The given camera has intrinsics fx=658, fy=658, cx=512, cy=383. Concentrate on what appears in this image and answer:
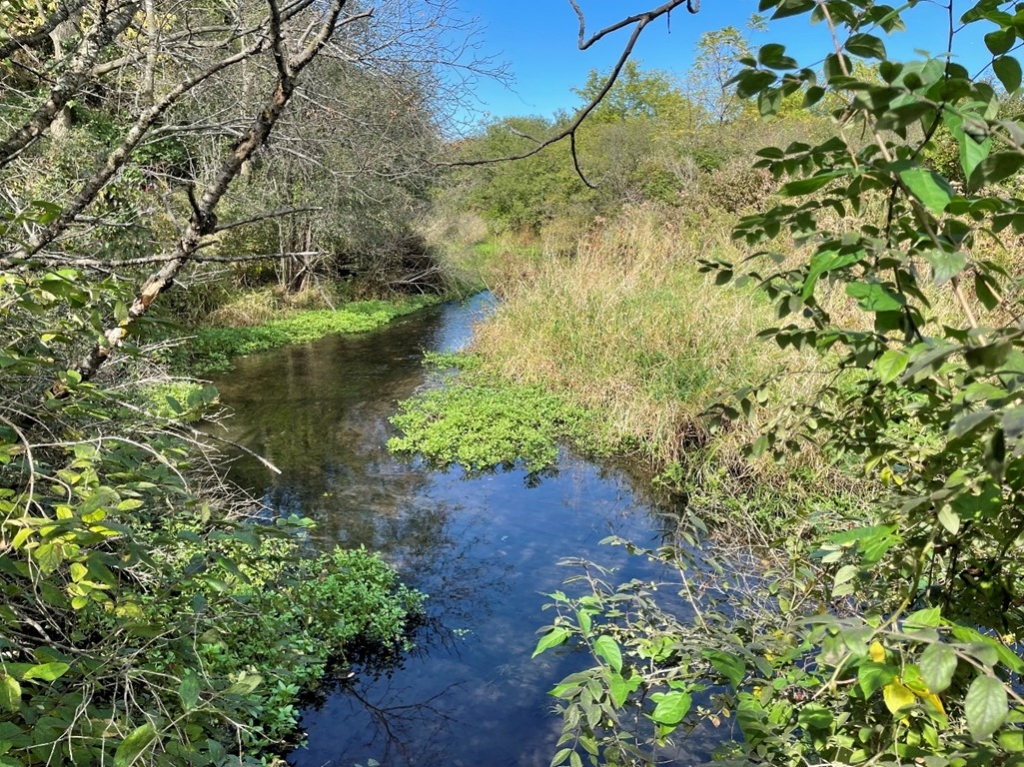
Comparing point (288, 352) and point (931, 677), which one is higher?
point (931, 677)

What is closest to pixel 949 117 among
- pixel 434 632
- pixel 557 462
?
pixel 434 632

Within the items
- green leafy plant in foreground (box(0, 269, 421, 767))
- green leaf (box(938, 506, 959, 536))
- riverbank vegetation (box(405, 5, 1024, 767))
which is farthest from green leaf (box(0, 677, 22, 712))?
green leaf (box(938, 506, 959, 536))

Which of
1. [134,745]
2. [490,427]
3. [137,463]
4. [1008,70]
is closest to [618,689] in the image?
[134,745]

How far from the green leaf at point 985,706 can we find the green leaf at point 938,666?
0.03 metres

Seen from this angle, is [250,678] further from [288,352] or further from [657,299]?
[288,352]

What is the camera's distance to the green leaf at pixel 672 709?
123 cm

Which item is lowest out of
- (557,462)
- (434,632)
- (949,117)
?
(434,632)

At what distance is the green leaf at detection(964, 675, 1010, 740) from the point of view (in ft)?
2.37

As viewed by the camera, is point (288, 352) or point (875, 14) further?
point (288, 352)

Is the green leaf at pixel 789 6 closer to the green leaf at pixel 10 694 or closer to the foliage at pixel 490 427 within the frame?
the green leaf at pixel 10 694

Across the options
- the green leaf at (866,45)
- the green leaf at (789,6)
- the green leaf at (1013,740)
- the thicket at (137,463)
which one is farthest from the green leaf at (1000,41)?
the thicket at (137,463)

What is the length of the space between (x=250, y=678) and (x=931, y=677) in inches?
50.6

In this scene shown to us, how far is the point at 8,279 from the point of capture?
1.25 meters

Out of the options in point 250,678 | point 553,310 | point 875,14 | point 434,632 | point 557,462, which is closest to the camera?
point 875,14
